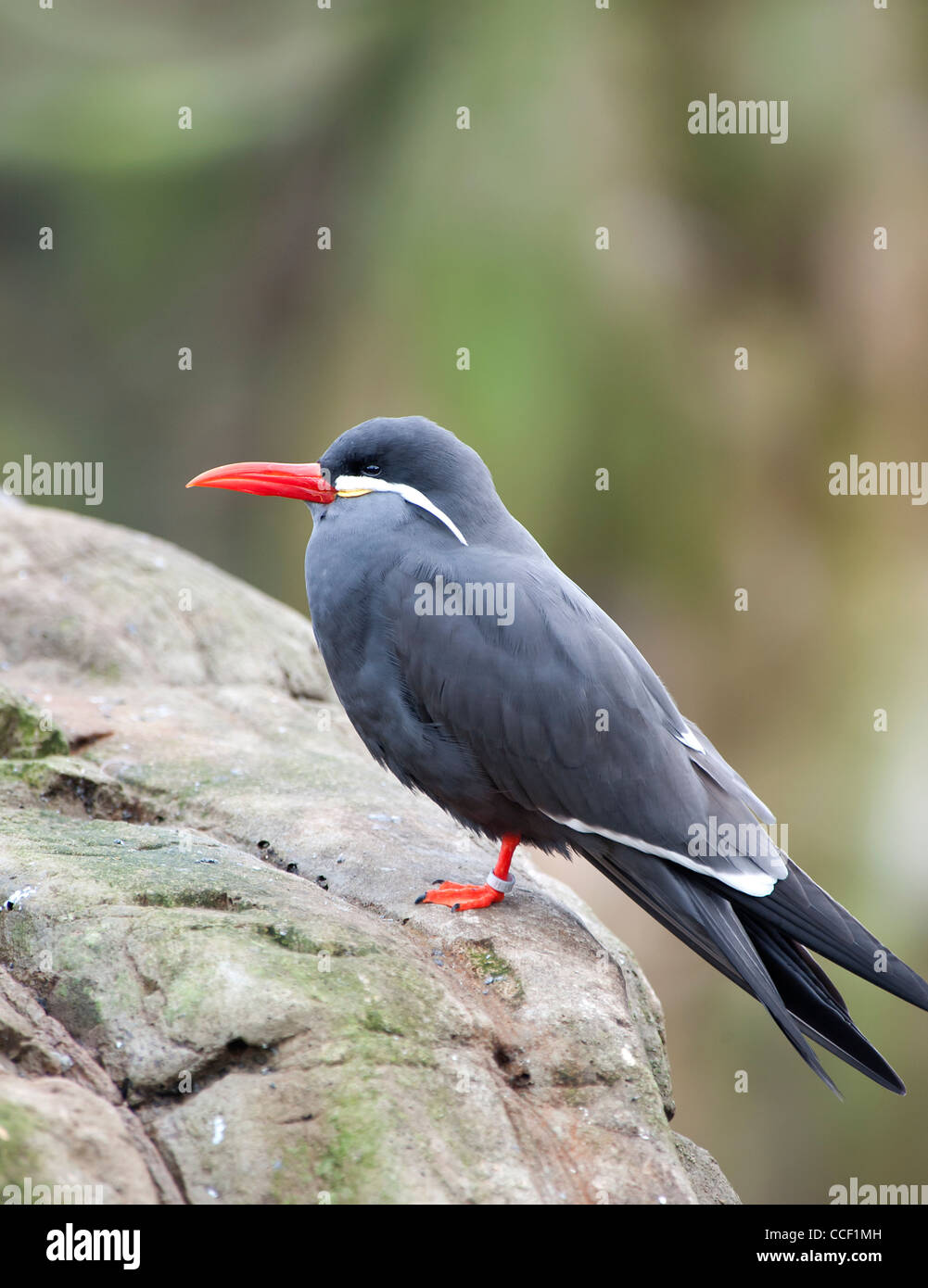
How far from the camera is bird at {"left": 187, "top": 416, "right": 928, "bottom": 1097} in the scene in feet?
12.1

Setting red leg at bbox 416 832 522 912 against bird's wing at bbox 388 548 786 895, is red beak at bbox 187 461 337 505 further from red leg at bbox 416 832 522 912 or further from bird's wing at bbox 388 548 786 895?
red leg at bbox 416 832 522 912

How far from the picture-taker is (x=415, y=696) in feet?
12.7

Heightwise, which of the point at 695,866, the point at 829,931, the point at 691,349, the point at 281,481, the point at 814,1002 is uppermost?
the point at 691,349

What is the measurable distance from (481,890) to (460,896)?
82 mm

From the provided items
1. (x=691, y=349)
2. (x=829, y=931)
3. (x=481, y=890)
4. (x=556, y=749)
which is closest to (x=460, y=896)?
(x=481, y=890)

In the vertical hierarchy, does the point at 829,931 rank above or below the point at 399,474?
below

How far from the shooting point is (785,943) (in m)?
Result: 3.82

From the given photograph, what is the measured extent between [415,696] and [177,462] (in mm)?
10602

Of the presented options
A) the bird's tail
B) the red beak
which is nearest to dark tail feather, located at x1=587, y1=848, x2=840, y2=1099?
the bird's tail

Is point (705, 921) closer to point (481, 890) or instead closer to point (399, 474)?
point (481, 890)

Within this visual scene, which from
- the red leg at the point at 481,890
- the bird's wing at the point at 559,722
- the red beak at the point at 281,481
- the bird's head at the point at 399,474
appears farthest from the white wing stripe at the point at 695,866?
the red beak at the point at 281,481

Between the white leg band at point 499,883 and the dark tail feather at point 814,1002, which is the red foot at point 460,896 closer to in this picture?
the white leg band at point 499,883

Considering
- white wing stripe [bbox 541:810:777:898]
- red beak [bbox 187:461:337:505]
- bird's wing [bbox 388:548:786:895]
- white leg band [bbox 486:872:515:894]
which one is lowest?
white leg band [bbox 486:872:515:894]
